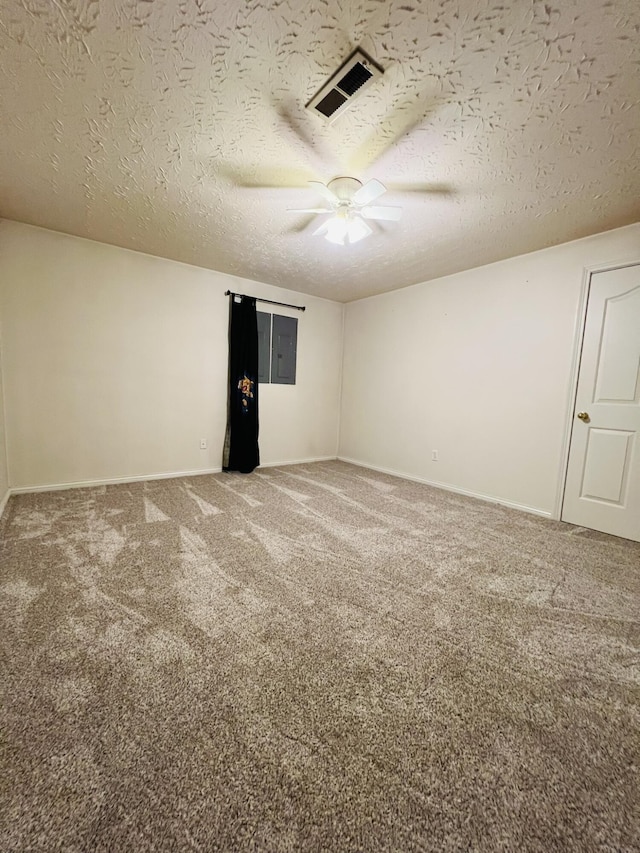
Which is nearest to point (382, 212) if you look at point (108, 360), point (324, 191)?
point (324, 191)

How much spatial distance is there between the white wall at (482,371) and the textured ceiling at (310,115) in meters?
0.44

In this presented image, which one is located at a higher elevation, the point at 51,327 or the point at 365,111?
the point at 365,111

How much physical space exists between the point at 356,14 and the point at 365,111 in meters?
0.41

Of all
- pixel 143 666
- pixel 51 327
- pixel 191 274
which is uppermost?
pixel 191 274

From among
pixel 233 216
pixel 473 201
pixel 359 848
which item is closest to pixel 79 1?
pixel 233 216

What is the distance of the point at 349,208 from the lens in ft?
7.34

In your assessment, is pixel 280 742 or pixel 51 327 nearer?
pixel 280 742

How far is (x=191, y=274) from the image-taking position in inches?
148

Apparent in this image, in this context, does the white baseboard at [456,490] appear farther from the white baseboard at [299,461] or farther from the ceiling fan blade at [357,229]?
the ceiling fan blade at [357,229]

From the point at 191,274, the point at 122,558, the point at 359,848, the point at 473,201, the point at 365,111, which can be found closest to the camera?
the point at 359,848

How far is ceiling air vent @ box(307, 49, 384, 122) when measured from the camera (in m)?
1.37

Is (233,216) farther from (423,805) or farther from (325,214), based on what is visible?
(423,805)

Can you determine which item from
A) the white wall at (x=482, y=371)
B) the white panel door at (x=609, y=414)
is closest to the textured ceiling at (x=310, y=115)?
the white wall at (x=482, y=371)

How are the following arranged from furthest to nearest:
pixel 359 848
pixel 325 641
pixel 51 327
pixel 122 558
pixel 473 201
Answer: pixel 51 327 → pixel 473 201 → pixel 122 558 → pixel 325 641 → pixel 359 848
